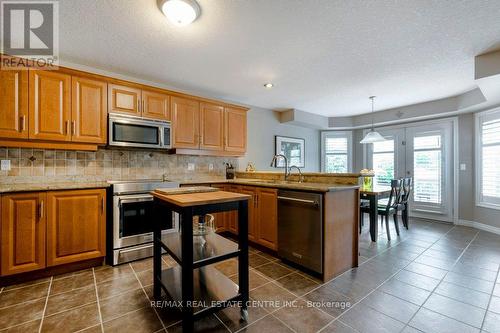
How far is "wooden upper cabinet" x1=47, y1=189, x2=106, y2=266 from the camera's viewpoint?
2.22 meters

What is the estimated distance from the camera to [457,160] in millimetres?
4418

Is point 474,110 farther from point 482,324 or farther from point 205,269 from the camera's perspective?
point 205,269

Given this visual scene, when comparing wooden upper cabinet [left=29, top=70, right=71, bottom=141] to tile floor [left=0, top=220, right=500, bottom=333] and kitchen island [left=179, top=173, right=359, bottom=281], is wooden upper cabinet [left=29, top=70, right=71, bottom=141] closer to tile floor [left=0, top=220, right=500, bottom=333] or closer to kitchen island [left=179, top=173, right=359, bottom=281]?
tile floor [left=0, top=220, right=500, bottom=333]

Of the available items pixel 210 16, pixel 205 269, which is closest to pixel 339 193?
pixel 205 269

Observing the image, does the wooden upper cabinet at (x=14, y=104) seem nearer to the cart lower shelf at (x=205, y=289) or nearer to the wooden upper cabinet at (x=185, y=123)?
the wooden upper cabinet at (x=185, y=123)

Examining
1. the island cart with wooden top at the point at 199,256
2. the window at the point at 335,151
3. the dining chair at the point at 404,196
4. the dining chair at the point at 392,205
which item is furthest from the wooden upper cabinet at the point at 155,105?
the window at the point at 335,151

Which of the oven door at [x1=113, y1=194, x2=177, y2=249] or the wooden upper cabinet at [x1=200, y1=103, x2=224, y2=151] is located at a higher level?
the wooden upper cabinet at [x1=200, y1=103, x2=224, y2=151]

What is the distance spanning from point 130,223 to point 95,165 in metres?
0.99

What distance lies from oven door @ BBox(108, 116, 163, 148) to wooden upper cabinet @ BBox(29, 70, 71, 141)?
44cm

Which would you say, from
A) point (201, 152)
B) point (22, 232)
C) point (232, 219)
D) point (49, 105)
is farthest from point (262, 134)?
point (22, 232)

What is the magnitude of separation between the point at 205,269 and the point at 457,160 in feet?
17.0

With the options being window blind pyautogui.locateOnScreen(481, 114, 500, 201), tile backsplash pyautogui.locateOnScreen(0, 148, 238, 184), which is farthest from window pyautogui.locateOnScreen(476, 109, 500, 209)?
tile backsplash pyautogui.locateOnScreen(0, 148, 238, 184)

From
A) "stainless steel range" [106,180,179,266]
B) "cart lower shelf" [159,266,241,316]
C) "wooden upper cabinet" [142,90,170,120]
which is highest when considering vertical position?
"wooden upper cabinet" [142,90,170,120]

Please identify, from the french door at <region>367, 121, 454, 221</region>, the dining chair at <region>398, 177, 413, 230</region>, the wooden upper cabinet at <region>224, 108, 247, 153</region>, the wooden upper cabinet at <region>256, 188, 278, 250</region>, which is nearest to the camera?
the wooden upper cabinet at <region>256, 188, 278, 250</region>
